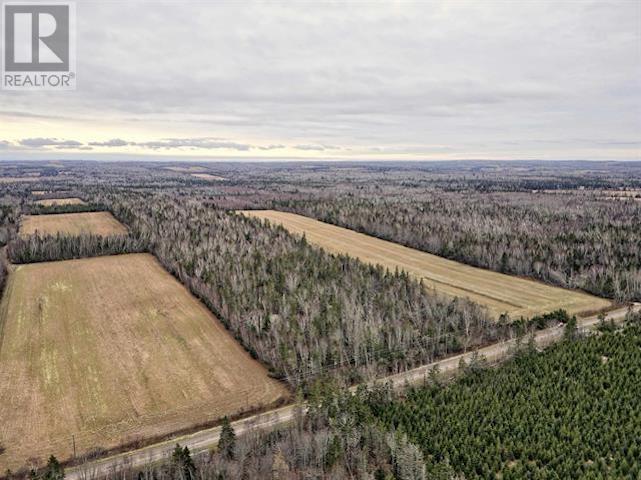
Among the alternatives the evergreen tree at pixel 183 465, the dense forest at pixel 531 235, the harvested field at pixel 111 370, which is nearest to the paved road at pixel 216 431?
the harvested field at pixel 111 370

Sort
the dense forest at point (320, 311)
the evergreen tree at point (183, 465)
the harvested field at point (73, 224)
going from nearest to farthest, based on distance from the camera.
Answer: the evergreen tree at point (183, 465) → the dense forest at point (320, 311) → the harvested field at point (73, 224)

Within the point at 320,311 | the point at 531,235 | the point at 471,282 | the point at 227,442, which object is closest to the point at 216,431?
the point at 227,442

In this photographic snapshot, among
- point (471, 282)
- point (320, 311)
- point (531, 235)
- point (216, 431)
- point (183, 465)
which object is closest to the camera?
point (183, 465)

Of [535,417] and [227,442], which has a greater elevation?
[535,417]

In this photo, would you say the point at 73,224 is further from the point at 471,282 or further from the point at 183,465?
the point at 183,465

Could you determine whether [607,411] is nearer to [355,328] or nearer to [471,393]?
[471,393]

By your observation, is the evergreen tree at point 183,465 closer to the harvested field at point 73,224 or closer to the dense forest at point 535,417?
the dense forest at point 535,417

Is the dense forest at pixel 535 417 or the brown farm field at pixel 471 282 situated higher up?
the brown farm field at pixel 471 282
